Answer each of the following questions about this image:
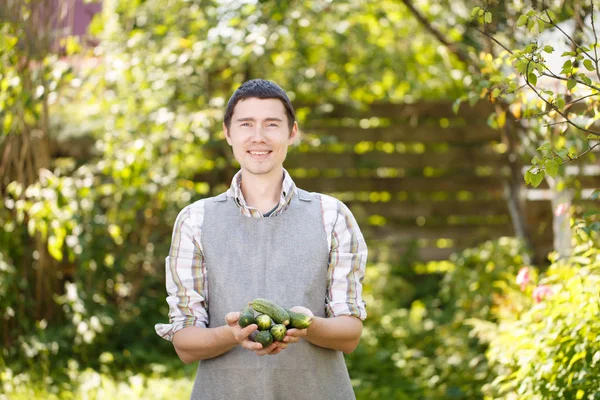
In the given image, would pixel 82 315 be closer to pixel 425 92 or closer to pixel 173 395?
pixel 173 395

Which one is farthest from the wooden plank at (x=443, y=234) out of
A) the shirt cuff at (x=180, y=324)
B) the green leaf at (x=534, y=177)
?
the shirt cuff at (x=180, y=324)

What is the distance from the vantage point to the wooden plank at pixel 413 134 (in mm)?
6965

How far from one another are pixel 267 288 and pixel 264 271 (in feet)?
0.15

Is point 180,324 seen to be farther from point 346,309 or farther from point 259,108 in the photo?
point 259,108

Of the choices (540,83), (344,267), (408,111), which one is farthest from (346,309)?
(408,111)

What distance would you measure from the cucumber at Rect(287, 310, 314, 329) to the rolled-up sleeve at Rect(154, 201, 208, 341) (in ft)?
0.93

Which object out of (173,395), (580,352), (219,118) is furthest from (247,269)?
(219,118)

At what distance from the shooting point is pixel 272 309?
6.32 feet

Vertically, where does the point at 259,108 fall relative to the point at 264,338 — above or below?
above

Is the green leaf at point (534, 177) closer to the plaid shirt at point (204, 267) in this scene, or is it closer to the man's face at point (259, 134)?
the plaid shirt at point (204, 267)

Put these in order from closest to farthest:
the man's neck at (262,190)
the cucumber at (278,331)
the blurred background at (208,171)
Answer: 1. the cucumber at (278,331)
2. the man's neck at (262,190)
3. the blurred background at (208,171)

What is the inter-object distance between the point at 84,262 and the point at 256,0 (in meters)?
1.94

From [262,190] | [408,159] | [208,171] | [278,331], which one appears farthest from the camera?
[408,159]

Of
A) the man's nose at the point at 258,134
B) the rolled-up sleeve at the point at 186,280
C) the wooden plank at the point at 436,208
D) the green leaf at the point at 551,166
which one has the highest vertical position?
the wooden plank at the point at 436,208
